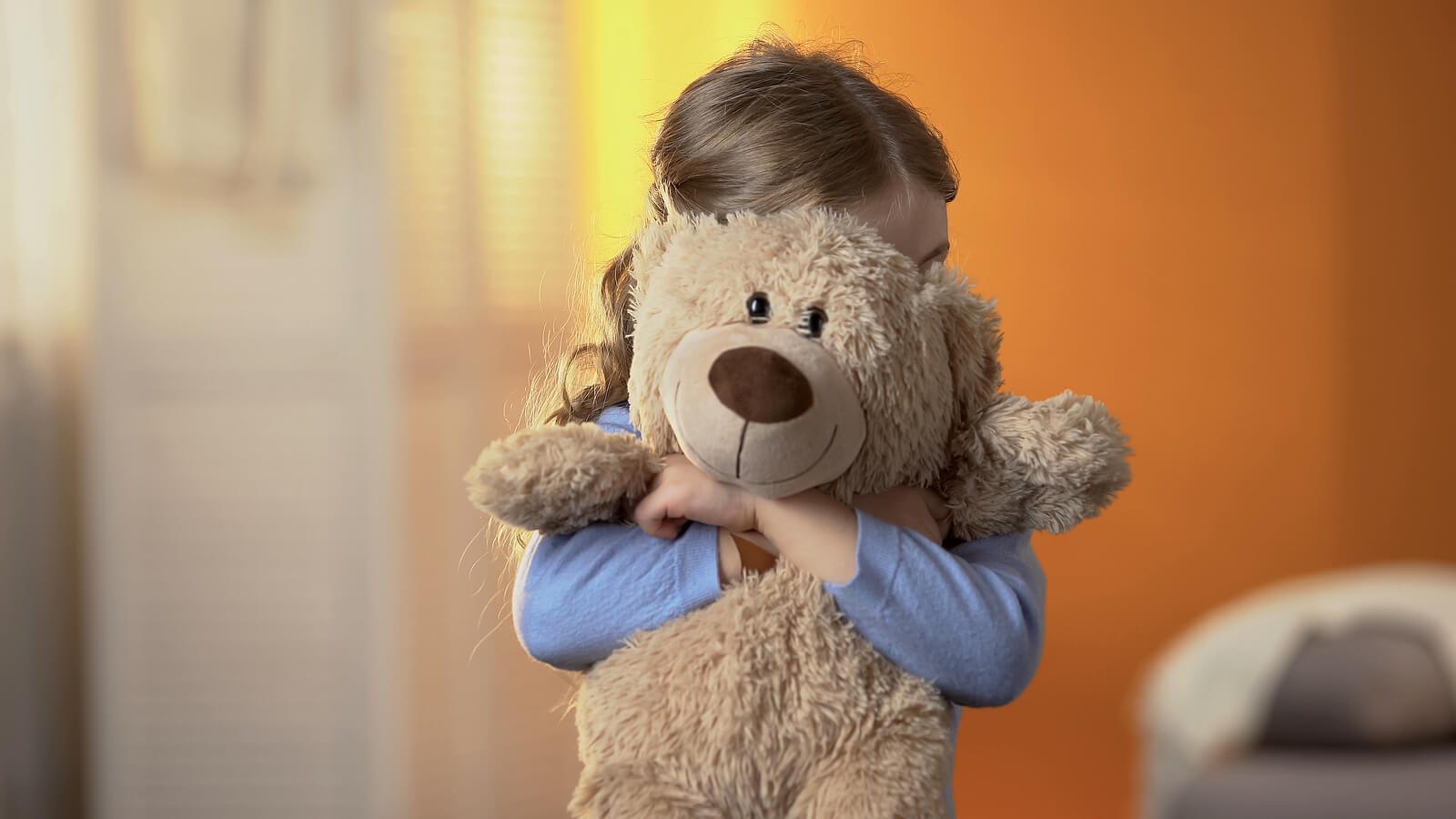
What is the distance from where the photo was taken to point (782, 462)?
563mm

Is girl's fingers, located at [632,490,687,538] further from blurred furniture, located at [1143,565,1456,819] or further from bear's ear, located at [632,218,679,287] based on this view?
blurred furniture, located at [1143,565,1456,819]

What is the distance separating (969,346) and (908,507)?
10cm

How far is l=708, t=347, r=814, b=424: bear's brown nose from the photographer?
54 centimetres

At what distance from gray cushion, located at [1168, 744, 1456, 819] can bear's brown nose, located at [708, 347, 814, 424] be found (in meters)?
0.34

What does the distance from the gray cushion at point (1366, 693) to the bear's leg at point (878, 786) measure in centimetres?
39

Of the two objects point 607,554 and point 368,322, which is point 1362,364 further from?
point 368,322

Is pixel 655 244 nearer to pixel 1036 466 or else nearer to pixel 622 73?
pixel 1036 466

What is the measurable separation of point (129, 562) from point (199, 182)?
596 mm

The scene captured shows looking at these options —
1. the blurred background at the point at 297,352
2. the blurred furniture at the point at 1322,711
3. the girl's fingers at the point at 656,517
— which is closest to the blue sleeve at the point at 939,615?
the girl's fingers at the point at 656,517

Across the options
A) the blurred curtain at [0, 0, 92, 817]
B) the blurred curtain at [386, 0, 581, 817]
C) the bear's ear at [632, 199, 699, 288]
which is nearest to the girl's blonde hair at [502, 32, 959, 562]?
the bear's ear at [632, 199, 699, 288]

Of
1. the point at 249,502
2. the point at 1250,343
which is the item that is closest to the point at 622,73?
the point at 249,502

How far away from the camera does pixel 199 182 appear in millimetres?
1791

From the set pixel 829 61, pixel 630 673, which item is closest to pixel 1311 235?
pixel 630 673

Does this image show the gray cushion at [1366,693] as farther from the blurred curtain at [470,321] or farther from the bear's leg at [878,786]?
the blurred curtain at [470,321]
